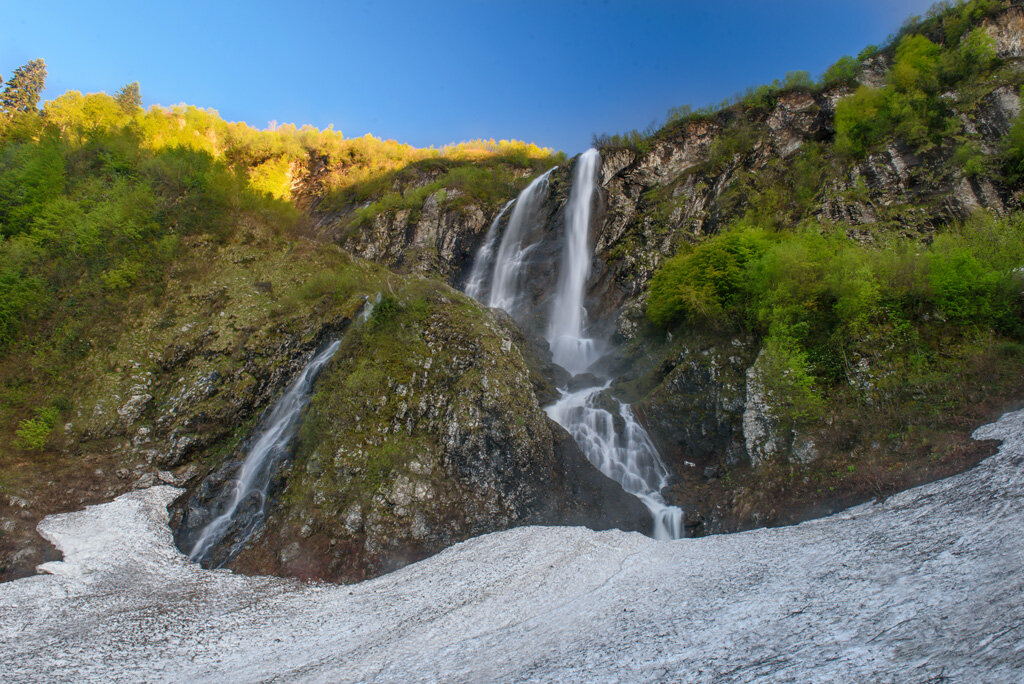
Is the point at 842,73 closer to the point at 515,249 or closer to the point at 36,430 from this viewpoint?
the point at 515,249

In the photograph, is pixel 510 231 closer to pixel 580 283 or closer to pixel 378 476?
pixel 580 283

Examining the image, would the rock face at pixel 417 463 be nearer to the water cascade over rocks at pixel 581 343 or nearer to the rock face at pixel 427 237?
the water cascade over rocks at pixel 581 343

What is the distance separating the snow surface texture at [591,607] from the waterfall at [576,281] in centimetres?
1364

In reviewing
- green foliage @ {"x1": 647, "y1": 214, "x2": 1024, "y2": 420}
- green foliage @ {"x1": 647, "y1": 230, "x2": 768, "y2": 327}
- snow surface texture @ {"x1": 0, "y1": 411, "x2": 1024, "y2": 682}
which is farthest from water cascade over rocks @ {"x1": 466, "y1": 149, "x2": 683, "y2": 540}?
green foliage @ {"x1": 647, "y1": 214, "x2": 1024, "y2": 420}

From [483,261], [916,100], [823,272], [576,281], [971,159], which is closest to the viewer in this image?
[823,272]

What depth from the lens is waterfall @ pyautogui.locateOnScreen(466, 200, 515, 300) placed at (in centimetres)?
3366

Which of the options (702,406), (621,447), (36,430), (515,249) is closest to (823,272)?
(702,406)

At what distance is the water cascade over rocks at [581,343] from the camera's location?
52.4ft

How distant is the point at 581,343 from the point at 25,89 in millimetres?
45107

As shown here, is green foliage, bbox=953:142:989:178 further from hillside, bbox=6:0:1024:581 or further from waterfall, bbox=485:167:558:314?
waterfall, bbox=485:167:558:314

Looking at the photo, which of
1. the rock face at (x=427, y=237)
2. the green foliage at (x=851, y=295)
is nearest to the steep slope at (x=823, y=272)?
the green foliage at (x=851, y=295)

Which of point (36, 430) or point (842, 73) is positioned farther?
point (842, 73)

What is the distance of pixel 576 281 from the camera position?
29906 mm

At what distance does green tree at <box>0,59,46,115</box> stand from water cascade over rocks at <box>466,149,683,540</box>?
3449 centimetres
